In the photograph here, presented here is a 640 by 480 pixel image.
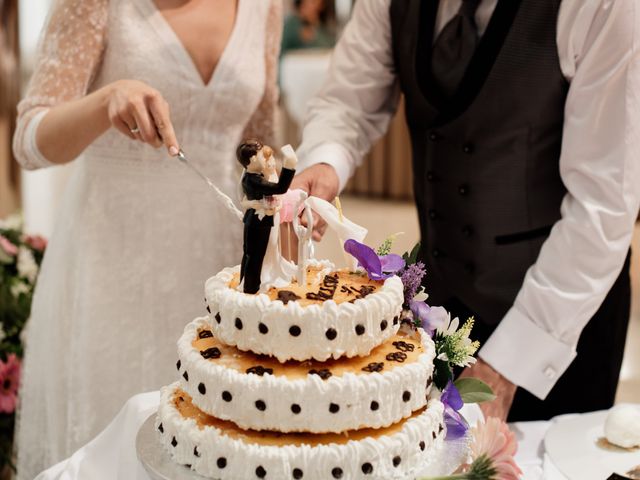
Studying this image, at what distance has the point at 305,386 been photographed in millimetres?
1052

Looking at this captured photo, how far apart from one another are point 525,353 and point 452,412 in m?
0.52

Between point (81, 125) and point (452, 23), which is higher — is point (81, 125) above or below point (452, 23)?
below

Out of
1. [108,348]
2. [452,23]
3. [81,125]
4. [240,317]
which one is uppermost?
[452,23]

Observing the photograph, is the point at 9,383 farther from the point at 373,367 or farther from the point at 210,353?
the point at 373,367

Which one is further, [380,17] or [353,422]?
[380,17]

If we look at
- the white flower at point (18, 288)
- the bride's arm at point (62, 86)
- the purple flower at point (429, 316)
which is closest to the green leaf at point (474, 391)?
the purple flower at point (429, 316)

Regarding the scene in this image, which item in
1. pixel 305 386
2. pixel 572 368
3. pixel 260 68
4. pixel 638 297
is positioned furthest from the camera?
pixel 638 297

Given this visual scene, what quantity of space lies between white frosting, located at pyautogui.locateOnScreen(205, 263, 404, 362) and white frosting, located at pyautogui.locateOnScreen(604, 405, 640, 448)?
1.99 feet

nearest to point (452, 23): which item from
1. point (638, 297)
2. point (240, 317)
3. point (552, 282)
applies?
point (552, 282)

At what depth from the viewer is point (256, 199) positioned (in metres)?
1.15

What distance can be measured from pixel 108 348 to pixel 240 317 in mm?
1088

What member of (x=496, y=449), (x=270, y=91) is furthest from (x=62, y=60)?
(x=496, y=449)

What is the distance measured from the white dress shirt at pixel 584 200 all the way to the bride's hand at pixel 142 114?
80cm

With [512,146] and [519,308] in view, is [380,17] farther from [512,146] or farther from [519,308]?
[519,308]
